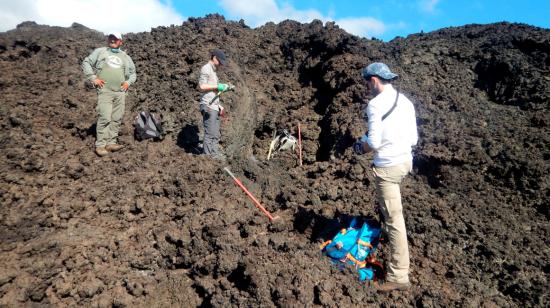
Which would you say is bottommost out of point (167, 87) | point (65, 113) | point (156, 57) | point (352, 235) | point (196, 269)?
point (196, 269)

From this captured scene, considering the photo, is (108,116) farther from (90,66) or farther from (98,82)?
(90,66)

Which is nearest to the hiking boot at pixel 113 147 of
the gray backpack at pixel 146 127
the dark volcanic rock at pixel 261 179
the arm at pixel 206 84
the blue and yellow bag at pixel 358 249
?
the dark volcanic rock at pixel 261 179

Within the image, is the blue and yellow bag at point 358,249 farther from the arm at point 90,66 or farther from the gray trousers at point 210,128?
the arm at point 90,66

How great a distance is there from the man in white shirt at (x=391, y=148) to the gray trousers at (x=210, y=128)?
2.84 metres

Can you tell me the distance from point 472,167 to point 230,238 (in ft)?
13.2

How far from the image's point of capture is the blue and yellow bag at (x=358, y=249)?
12.3 feet

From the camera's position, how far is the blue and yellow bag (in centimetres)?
374

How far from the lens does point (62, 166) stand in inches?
207

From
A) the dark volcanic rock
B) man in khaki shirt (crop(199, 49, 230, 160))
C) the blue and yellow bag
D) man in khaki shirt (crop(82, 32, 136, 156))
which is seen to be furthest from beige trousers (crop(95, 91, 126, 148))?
the blue and yellow bag

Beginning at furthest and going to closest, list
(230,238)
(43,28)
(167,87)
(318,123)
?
(43,28), (318,123), (167,87), (230,238)

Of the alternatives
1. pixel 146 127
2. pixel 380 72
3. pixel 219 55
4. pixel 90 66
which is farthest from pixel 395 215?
pixel 90 66

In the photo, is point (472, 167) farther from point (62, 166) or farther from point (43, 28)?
point (43, 28)

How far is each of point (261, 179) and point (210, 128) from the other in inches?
48.9

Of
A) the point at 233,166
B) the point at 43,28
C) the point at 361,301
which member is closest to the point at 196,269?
the point at 361,301
